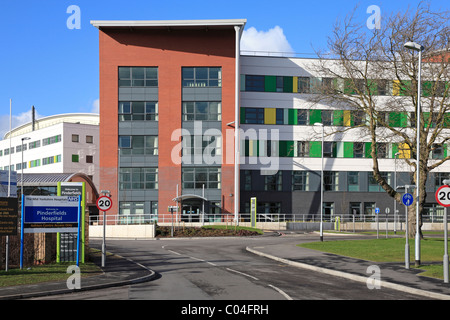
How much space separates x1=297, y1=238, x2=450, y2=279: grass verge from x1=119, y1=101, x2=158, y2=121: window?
27896 mm

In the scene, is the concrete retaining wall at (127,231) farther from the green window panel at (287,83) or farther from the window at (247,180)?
the green window panel at (287,83)

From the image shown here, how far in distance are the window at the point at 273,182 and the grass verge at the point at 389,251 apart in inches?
1037

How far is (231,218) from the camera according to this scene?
5338cm

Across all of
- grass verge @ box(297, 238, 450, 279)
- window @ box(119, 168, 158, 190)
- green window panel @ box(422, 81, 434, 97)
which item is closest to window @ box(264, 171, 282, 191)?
window @ box(119, 168, 158, 190)

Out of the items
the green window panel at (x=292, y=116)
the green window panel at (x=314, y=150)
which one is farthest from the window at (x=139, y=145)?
the green window panel at (x=314, y=150)

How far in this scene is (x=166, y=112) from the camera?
5400 centimetres

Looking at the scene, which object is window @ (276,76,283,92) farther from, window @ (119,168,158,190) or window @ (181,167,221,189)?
window @ (119,168,158,190)

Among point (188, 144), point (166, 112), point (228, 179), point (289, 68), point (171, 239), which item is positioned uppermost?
point (289, 68)

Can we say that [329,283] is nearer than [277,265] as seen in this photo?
Yes

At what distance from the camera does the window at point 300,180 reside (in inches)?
2323

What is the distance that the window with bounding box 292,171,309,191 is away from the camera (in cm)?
5900
